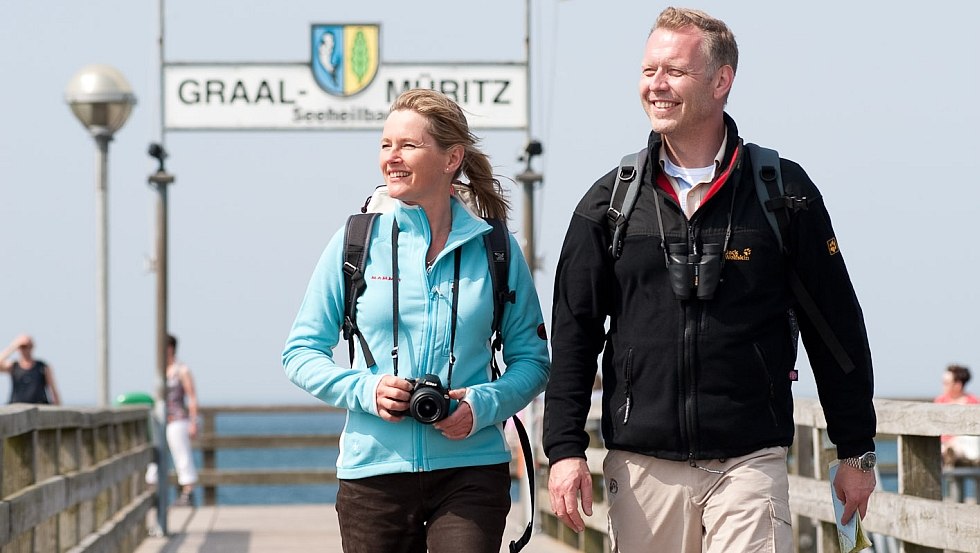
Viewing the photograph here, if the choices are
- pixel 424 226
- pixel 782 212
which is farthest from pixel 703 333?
pixel 424 226

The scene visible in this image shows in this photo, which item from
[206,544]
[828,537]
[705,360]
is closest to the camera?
[705,360]

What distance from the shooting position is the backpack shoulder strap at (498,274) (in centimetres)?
461

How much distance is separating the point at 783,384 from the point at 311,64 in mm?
9513

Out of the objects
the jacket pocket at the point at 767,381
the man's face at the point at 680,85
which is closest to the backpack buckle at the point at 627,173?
the man's face at the point at 680,85

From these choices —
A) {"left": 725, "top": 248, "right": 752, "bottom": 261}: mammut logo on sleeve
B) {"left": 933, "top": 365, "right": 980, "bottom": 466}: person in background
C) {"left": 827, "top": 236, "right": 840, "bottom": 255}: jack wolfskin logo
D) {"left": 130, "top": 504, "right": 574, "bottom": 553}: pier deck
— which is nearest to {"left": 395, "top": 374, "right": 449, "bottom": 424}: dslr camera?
{"left": 725, "top": 248, "right": 752, "bottom": 261}: mammut logo on sleeve

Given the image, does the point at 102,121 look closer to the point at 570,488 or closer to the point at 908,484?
the point at 908,484

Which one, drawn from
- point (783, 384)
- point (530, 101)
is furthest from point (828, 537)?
point (530, 101)

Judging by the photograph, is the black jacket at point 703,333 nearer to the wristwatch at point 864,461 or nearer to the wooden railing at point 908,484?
the wristwatch at point 864,461

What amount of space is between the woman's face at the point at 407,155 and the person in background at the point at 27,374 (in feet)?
40.3

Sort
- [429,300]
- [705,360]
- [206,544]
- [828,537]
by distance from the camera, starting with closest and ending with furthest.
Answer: [705,360]
[429,300]
[828,537]
[206,544]

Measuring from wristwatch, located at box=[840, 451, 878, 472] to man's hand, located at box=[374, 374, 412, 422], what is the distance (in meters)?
1.10

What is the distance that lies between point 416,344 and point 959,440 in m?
11.7

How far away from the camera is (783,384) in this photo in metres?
4.33

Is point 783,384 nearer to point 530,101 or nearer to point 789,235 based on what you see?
point 789,235
